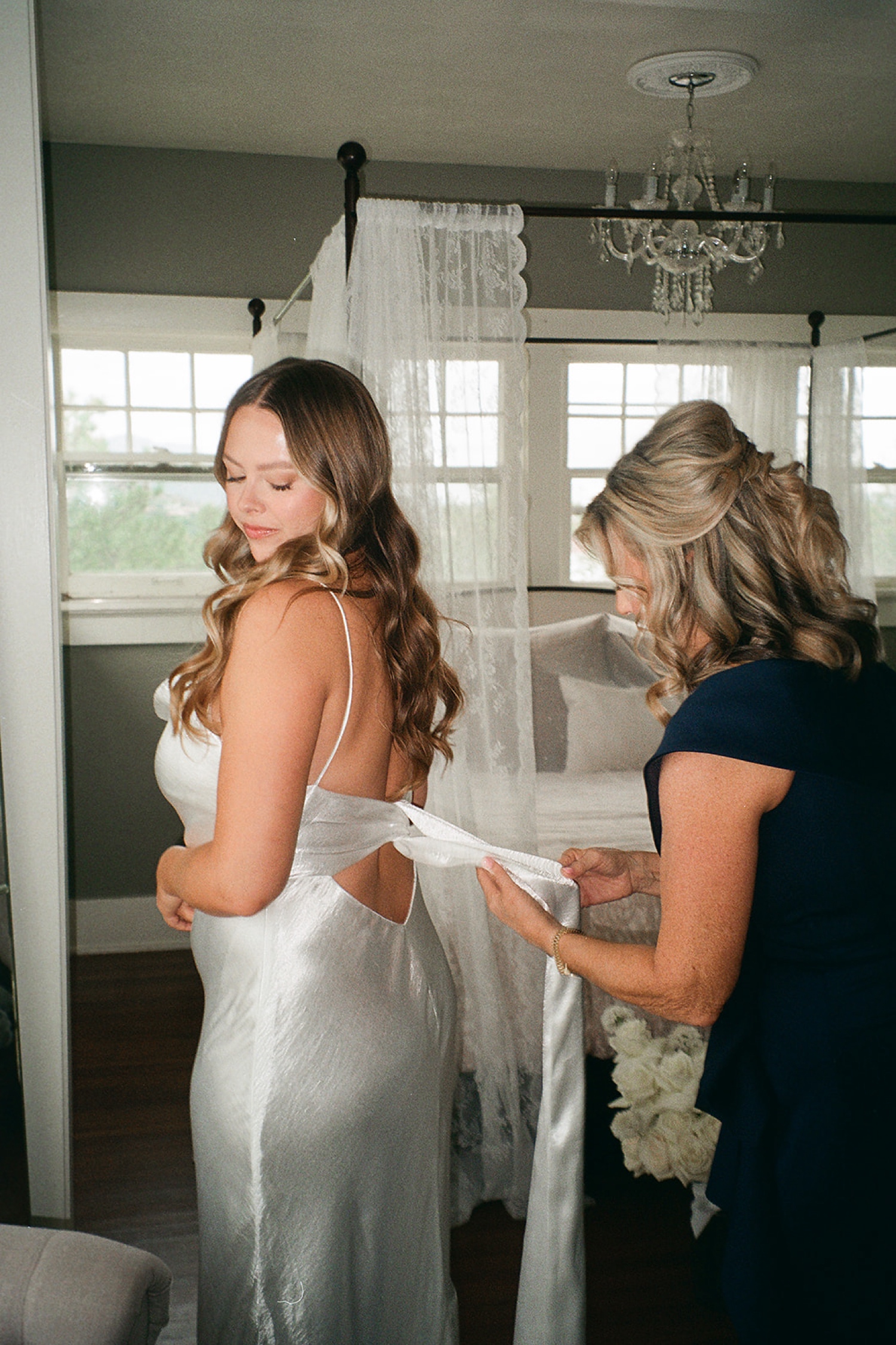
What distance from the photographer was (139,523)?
12.9 feet

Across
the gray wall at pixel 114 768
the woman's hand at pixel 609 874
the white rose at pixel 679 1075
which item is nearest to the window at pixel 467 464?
the woman's hand at pixel 609 874

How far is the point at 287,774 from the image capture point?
A: 1.07 m

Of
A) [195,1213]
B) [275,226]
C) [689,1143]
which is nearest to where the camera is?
[689,1143]

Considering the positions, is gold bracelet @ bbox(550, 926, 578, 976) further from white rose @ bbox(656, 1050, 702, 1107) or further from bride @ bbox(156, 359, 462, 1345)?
white rose @ bbox(656, 1050, 702, 1107)

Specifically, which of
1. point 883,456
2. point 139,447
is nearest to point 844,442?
point 883,456

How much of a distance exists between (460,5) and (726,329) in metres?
1.85

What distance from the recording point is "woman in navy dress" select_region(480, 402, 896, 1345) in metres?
1.08

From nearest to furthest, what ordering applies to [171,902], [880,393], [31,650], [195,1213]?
[171,902] → [31,650] → [195,1213] → [880,393]

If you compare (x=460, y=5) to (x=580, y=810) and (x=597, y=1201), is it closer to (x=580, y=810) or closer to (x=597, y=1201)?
(x=580, y=810)

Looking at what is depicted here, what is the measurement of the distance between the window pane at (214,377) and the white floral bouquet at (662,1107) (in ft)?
9.21

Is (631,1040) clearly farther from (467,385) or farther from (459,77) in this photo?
(459,77)

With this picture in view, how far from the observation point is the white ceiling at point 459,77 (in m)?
2.93

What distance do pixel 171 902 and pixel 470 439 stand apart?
1353mm

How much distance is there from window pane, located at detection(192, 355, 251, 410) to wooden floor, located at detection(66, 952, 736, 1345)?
222 cm
